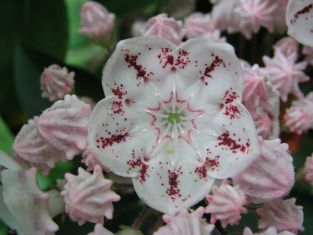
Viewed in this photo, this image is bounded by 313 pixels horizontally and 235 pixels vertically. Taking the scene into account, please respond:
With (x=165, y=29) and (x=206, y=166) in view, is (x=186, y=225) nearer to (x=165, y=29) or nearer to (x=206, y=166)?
(x=206, y=166)

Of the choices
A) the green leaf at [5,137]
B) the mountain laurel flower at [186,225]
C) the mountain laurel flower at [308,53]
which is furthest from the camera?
the green leaf at [5,137]

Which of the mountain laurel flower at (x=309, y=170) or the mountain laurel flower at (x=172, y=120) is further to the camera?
the mountain laurel flower at (x=309, y=170)

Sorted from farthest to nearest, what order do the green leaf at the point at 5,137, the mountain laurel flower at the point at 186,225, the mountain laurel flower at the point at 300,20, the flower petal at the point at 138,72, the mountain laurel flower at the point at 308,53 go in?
the green leaf at the point at 5,137, the mountain laurel flower at the point at 308,53, the mountain laurel flower at the point at 300,20, the flower petal at the point at 138,72, the mountain laurel flower at the point at 186,225

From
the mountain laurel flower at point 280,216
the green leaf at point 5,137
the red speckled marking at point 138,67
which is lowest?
the green leaf at point 5,137

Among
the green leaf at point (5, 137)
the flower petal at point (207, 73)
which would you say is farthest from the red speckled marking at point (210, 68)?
the green leaf at point (5, 137)

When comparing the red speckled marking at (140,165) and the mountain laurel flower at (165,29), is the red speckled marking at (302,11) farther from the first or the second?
the red speckled marking at (140,165)

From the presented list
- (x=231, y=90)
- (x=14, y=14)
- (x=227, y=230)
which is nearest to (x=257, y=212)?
(x=227, y=230)
